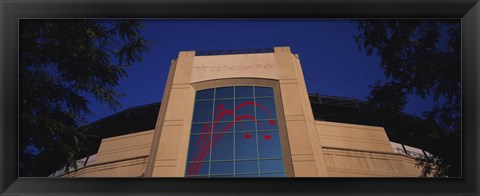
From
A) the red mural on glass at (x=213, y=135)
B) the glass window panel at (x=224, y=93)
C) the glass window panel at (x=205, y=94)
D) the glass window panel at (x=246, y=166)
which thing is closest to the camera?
the glass window panel at (x=246, y=166)

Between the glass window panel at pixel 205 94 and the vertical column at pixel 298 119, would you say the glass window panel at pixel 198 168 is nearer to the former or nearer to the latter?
the vertical column at pixel 298 119

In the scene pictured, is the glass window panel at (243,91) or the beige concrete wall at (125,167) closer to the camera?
the beige concrete wall at (125,167)

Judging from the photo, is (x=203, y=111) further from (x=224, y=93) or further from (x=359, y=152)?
(x=359, y=152)

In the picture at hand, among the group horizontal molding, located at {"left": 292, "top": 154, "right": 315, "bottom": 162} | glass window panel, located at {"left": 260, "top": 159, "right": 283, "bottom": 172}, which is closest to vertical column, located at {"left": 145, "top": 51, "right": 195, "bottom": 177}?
glass window panel, located at {"left": 260, "top": 159, "right": 283, "bottom": 172}

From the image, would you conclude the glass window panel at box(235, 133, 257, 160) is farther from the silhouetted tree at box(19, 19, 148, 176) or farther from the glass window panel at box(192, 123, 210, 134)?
the silhouetted tree at box(19, 19, 148, 176)

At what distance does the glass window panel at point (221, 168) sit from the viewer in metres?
6.87

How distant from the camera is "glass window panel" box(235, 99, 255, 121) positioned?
322 inches

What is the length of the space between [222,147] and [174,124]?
3.66 ft

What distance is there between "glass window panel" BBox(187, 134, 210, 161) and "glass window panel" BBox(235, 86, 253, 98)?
1273 millimetres

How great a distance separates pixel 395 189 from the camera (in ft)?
8.82

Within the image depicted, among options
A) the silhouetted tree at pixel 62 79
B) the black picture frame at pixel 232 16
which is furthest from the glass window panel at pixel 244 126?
the black picture frame at pixel 232 16

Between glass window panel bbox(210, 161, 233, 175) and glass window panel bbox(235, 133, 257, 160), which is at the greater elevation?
glass window panel bbox(235, 133, 257, 160)

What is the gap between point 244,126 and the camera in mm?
7883

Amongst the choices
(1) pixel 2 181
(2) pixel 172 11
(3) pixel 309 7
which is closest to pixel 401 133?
(3) pixel 309 7
